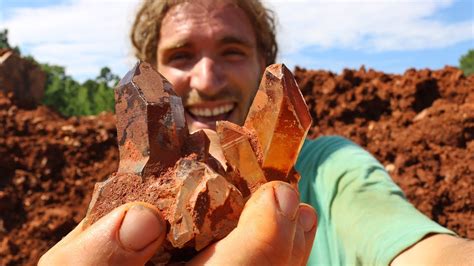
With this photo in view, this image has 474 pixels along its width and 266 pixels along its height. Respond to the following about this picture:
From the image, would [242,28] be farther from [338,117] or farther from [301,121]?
[338,117]

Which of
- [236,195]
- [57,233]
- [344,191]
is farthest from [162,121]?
[57,233]

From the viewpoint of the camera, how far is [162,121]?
1.43 metres

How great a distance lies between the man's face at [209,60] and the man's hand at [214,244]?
6.00 feet

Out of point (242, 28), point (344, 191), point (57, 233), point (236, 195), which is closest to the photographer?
point (236, 195)

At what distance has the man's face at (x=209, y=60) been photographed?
312 centimetres

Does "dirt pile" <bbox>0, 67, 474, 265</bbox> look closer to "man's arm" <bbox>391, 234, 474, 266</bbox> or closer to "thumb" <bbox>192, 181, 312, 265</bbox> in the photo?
"man's arm" <bbox>391, 234, 474, 266</bbox>

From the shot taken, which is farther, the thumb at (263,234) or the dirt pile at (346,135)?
the dirt pile at (346,135)

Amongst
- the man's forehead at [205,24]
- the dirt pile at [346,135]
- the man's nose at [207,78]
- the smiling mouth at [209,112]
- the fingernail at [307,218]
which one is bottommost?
the dirt pile at [346,135]

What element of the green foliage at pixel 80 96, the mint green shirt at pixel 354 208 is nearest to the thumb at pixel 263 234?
the mint green shirt at pixel 354 208

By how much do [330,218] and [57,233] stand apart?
377 centimetres

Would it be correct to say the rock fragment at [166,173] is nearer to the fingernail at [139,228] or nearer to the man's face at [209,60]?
the fingernail at [139,228]

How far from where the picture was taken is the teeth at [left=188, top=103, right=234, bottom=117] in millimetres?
3158

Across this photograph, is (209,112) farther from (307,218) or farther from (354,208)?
(307,218)

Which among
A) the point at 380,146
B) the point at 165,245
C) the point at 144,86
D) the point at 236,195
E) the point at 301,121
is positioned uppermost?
the point at 144,86
